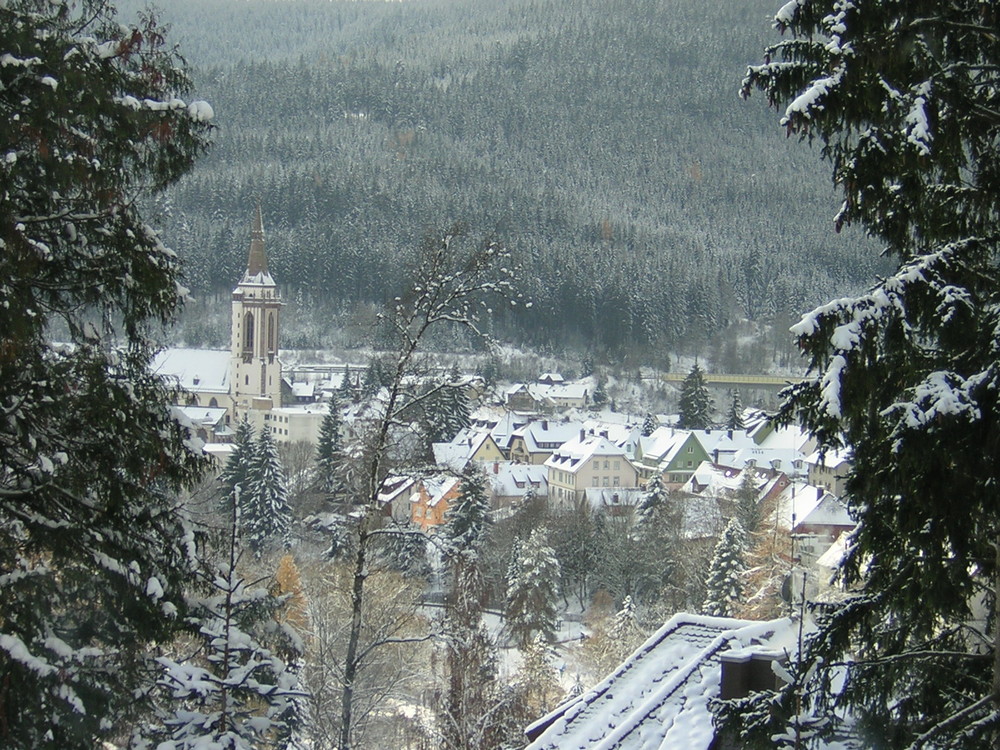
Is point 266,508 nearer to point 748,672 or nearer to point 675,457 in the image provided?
point 675,457

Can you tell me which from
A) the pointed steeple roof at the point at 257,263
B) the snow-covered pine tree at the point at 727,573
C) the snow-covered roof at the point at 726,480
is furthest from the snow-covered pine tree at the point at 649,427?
the snow-covered pine tree at the point at 727,573

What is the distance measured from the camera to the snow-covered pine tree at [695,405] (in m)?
73.1

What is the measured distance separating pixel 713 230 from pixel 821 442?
635 feet

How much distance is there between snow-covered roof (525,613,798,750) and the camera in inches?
302

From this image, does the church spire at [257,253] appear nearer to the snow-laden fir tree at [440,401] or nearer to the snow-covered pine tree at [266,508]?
the snow-covered pine tree at [266,508]

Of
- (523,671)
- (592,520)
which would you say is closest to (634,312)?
(592,520)

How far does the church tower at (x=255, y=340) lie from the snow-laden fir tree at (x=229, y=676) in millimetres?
87693

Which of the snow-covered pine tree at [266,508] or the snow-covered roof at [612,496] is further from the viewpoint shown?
the snow-covered roof at [612,496]

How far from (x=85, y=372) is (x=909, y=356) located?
392cm

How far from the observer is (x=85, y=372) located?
5.92 meters

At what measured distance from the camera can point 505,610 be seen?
32219 millimetres

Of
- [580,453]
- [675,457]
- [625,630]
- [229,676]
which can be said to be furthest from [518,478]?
[229,676]

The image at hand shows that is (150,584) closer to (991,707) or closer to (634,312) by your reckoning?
(991,707)

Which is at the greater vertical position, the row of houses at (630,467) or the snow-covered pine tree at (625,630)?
the snow-covered pine tree at (625,630)
